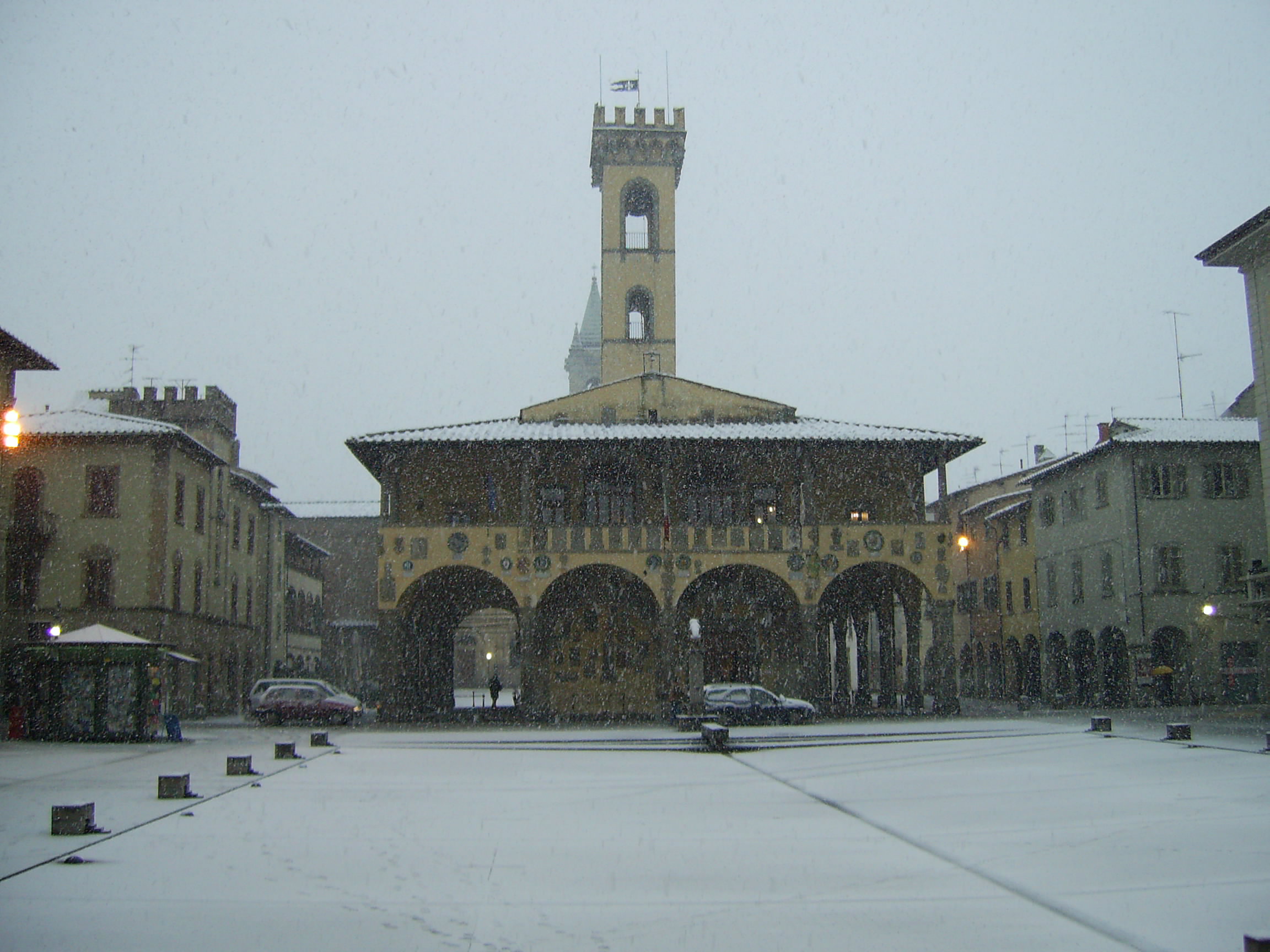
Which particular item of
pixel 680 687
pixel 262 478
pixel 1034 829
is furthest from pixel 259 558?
pixel 1034 829

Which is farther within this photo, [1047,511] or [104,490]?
[1047,511]

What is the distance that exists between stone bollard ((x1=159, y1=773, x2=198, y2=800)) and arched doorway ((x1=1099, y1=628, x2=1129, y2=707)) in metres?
33.5

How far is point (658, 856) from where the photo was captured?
34.3ft

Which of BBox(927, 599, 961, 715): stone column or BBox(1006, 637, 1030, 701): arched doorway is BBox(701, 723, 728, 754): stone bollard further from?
BBox(1006, 637, 1030, 701): arched doorway

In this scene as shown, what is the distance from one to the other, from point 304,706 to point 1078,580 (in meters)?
27.0

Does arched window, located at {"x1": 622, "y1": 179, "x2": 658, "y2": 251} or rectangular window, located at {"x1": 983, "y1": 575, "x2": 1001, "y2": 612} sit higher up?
arched window, located at {"x1": 622, "y1": 179, "x2": 658, "y2": 251}

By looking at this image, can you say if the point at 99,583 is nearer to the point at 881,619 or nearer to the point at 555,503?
the point at 555,503

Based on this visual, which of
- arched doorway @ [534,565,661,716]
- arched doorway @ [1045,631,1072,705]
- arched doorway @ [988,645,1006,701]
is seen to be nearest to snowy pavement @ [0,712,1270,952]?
arched doorway @ [534,565,661,716]

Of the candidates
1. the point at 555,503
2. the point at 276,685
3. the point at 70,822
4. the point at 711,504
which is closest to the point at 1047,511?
the point at 711,504

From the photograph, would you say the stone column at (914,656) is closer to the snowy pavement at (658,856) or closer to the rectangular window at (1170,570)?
the rectangular window at (1170,570)

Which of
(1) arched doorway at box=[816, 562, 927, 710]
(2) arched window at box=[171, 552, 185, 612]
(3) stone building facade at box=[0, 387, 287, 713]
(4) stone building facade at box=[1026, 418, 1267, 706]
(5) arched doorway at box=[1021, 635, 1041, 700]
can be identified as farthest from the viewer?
(5) arched doorway at box=[1021, 635, 1041, 700]

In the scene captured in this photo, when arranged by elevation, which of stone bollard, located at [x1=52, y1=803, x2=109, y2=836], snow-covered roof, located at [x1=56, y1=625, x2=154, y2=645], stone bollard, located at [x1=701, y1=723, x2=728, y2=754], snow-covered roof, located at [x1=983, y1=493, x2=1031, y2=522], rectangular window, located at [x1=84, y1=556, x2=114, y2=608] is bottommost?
stone bollard, located at [x1=701, y1=723, x2=728, y2=754]

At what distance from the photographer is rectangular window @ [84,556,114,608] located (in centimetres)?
3547

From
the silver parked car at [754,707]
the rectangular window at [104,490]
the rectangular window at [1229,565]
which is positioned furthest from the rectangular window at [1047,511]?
the rectangular window at [104,490]
